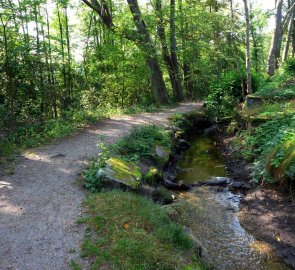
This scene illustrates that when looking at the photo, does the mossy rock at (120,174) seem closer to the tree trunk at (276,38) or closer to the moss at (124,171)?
the moss at (124,171)

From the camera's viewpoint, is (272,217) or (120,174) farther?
(120,174)

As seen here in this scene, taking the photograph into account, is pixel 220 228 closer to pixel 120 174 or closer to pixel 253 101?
pixel 120 174

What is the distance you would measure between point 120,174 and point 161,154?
260 cm

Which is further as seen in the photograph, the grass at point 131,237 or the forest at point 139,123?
the forest at point 139,123

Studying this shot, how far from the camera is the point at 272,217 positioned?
20.2 feet

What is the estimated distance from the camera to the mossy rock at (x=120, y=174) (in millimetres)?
6105

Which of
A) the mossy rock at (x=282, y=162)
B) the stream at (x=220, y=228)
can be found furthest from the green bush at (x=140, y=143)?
the mossy rock at (x=282, y=162)

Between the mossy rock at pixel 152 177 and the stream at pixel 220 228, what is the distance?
0.66 metres

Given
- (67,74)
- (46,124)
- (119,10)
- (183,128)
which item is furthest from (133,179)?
(119,10)

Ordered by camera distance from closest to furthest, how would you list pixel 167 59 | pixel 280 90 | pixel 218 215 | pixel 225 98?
1. pixel 218 215
2. pixel 280 90
3. pixel 225 98
4. pixel 167 59

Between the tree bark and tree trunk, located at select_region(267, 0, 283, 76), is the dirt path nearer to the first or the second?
the tree bark

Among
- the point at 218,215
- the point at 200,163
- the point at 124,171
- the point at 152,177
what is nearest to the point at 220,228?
the point at 218,215

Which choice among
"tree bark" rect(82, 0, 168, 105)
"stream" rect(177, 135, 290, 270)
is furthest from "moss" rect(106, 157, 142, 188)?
"tree bark" rect(82, 0, 168, 105)

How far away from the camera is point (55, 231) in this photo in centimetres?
466
